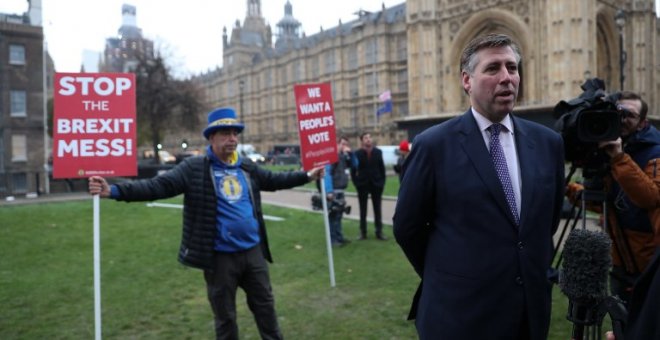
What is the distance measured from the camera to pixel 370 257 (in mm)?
8055

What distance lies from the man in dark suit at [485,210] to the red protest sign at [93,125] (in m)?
3.15

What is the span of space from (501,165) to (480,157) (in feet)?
0.39

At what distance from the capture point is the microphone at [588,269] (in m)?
2.12

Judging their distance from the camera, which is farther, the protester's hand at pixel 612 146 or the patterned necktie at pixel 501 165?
the protester's hand at pixel 612 146

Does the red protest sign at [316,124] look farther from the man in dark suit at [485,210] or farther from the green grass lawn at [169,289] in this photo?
the man in dark suit at [485,210]

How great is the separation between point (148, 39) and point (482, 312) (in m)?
36.3

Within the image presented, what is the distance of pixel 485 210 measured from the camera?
2156mm

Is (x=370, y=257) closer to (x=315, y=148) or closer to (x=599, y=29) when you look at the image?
(x=315, y=148)

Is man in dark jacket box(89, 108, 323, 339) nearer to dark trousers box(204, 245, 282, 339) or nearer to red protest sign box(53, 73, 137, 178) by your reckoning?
dark trousers box(204, 245, 282, 339)

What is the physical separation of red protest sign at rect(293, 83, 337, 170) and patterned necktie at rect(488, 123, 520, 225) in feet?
14.0

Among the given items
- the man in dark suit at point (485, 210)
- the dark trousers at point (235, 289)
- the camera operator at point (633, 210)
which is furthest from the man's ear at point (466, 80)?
the dark trousers at point (235, 289)

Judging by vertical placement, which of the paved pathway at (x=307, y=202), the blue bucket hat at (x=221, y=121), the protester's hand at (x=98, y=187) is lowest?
the paved pathway at (x=307, y=202)

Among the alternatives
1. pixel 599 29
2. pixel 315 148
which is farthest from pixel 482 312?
pixel 599 29

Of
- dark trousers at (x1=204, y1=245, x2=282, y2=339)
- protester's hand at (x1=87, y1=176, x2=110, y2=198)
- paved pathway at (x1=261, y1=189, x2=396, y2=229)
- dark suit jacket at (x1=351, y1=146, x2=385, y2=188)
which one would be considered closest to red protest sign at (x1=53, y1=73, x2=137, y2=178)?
protester's hand at (x1=87, y1=176, x2=110, y2=198)
